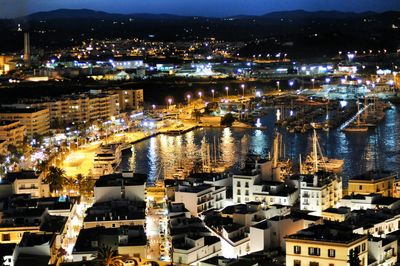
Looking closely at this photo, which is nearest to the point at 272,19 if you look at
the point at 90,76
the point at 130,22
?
the point at 130,22

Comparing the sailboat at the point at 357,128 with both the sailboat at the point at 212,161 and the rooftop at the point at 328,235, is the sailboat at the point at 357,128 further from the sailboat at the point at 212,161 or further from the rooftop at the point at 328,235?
the rooftop at the point at 328,235

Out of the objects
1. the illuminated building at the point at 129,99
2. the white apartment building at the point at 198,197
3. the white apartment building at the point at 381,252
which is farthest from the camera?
the illuminated building at the point at 129,99

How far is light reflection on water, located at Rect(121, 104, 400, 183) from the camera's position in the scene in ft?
30.6

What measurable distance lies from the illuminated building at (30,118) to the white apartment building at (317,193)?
6.73m

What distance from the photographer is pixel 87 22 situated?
160 ft

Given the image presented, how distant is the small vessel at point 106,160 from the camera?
29.2 ft

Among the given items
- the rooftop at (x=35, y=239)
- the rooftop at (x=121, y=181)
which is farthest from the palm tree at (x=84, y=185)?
the rooftop at (x=35, y=239)

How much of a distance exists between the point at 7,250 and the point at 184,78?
62.9ft

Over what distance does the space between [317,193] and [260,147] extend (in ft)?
16.7

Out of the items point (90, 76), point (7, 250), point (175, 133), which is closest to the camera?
point (7, 250)

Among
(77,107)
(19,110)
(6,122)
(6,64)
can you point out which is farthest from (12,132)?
(6,64)

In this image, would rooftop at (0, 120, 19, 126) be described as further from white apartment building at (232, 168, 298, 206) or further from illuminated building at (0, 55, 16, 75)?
illuminated building at (0, 55, 16, 75)

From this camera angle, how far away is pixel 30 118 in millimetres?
12117

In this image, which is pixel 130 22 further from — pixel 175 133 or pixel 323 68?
pixel 175 133
